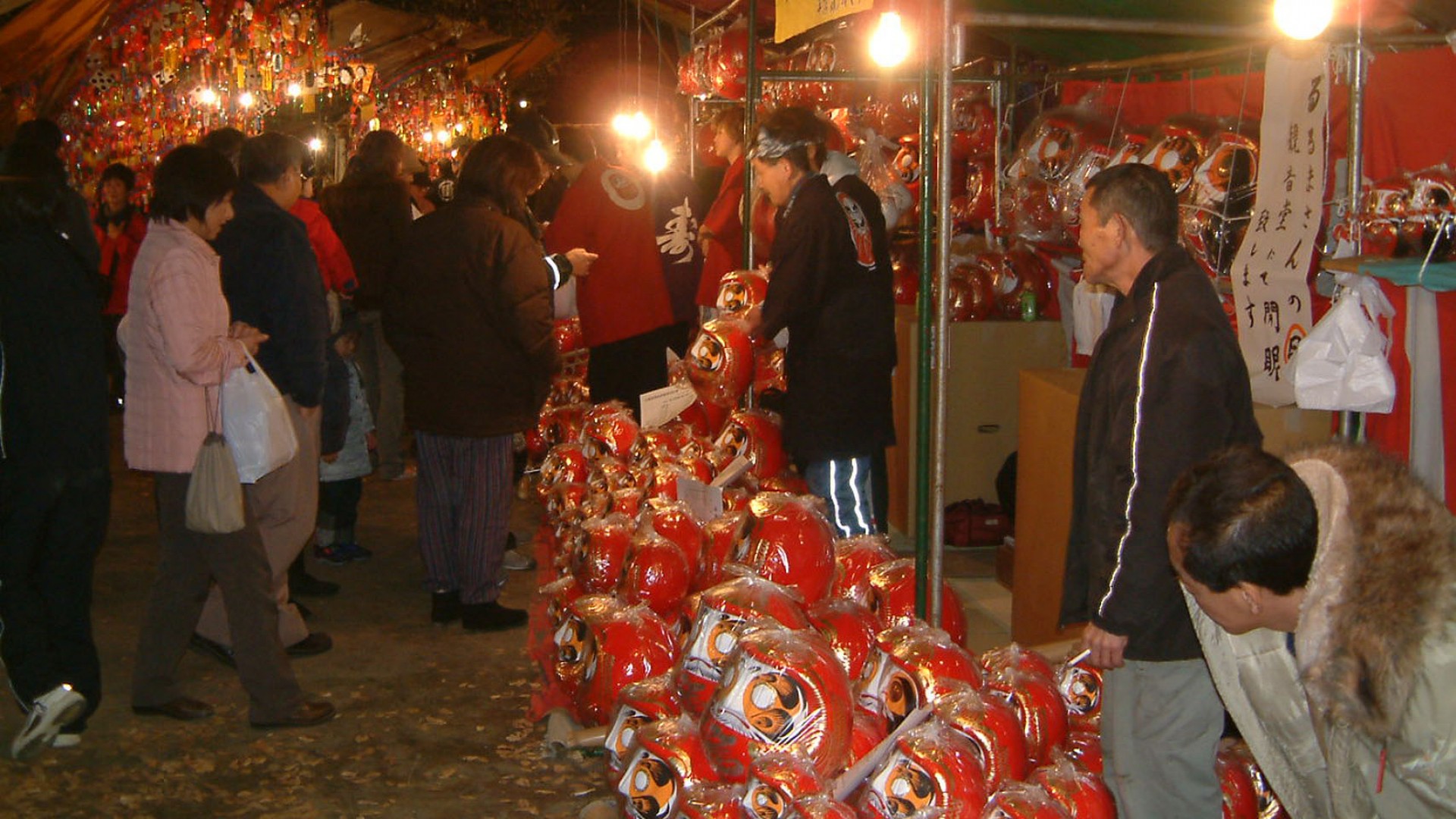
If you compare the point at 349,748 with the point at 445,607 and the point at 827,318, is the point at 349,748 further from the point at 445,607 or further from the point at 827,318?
the point at 827,318

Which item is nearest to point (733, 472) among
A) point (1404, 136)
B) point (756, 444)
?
point (756, 444)

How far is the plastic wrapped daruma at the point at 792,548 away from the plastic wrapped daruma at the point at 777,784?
1001 mm

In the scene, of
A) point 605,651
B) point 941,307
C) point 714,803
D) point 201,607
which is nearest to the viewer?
point 714,803

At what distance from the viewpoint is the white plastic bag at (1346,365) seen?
384 centimetres

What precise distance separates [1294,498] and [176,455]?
3504 mm

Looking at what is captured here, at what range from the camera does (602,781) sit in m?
4.27

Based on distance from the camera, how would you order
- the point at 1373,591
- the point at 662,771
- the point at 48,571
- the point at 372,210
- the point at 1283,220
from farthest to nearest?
the point at 372,210, the point at 48,571, the point at 1283,220, the point at 662,771, the point at 1373,591

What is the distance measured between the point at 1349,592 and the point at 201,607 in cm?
386

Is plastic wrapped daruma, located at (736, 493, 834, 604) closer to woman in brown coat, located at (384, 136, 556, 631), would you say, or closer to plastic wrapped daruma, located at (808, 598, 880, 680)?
plastic wrapped daruma, located at (808, 598, 880, 680)

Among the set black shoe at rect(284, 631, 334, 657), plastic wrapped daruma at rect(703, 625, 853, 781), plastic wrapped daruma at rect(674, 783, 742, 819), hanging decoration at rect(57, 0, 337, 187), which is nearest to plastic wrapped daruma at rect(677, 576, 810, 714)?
plastic wrapped daruma at rect(703, 625, 853, 781)

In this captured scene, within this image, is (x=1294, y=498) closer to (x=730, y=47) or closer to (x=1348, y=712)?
(x=1348, y=712)

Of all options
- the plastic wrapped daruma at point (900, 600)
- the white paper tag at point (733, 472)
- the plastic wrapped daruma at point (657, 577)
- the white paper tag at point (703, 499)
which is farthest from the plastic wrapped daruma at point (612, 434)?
the plastic wrapped daruma at point (900, 600)

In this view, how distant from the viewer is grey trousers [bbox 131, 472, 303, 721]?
4.50m

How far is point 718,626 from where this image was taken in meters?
3.59
